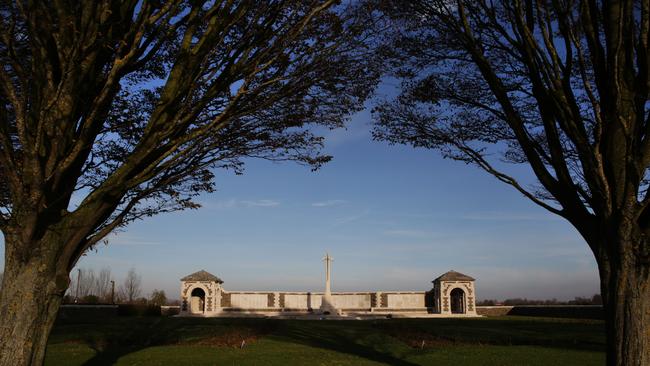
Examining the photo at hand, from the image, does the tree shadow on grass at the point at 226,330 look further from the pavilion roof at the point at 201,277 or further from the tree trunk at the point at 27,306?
the pavilion roof at the point at 201,277

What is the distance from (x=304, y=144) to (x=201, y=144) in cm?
197

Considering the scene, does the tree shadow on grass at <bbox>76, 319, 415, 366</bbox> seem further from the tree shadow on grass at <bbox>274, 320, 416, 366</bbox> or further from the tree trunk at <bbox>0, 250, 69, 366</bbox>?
the tree trunk at <bbox>0, 250, 69, 366</bbox>

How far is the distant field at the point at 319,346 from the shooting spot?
13945mm

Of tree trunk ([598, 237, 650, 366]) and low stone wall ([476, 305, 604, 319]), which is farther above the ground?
tree trunk ([598, 237, 650, 366])

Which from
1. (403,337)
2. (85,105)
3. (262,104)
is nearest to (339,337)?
(403,337)

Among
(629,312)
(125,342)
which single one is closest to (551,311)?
A: (125,342)

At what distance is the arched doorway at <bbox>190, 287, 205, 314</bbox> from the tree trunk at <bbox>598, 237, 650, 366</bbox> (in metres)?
38.0

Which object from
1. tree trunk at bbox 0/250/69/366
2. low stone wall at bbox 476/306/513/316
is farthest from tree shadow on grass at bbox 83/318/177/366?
low stone wall at bbox 476/306/513/316

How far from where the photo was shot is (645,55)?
22.6ft

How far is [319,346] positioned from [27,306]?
12.6m

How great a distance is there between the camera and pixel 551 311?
35625 millimetres

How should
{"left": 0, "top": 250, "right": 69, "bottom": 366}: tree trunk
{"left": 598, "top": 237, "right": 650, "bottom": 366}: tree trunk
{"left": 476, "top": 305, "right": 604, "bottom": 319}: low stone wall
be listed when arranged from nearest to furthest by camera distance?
{"left": 0, "top": 250, "right": 69, "bottom": 366}: tree trunk, {"left": 598, "top": 237, "right": 650, "bottom": 366}: tree trunk, {"left": 476, "top": 305, "right": 604, "bottom": 319}: low stone wall

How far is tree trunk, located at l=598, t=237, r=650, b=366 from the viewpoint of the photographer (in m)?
6.39

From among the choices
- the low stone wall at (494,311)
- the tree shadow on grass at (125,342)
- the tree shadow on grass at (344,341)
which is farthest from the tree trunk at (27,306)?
the low stone wall at (494,311)
